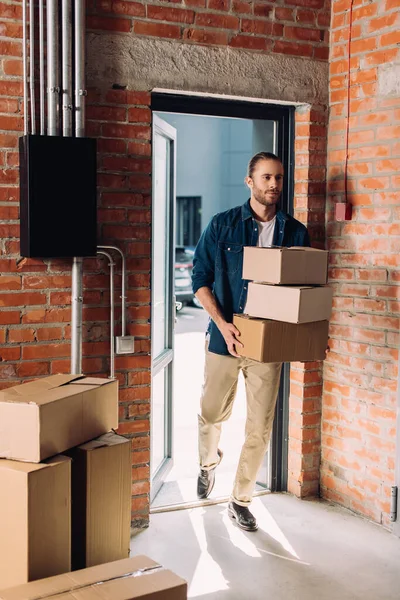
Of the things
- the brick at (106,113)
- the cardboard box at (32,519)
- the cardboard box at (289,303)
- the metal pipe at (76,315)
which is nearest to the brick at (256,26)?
the brick at (106,113)

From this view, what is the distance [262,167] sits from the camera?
324 centimetres

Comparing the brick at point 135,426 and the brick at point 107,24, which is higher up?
the brick at point 107,24

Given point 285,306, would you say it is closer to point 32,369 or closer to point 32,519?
point 32,369

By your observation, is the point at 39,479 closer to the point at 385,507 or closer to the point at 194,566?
the point at 194,566

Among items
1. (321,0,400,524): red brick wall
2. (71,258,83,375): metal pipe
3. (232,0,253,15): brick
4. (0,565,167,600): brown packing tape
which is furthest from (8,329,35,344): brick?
(232,0,253,15): brick

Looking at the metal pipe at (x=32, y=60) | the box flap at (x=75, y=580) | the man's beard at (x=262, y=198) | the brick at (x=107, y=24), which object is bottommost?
the box flap at (x=75, y=580)

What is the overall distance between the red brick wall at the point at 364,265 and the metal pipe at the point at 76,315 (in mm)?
1365

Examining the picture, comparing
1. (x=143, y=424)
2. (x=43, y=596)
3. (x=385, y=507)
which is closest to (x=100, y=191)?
(x=143, y=424)

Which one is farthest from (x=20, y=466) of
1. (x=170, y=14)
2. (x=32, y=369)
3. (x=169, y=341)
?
(x=170, y=14)

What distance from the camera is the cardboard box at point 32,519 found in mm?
2045

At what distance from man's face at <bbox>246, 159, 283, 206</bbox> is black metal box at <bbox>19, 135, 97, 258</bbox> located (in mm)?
803

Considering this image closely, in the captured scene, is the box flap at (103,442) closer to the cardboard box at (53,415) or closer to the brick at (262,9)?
the cardboard box at (53,415)

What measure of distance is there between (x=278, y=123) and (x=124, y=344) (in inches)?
57.7

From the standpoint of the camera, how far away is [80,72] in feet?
9.75
